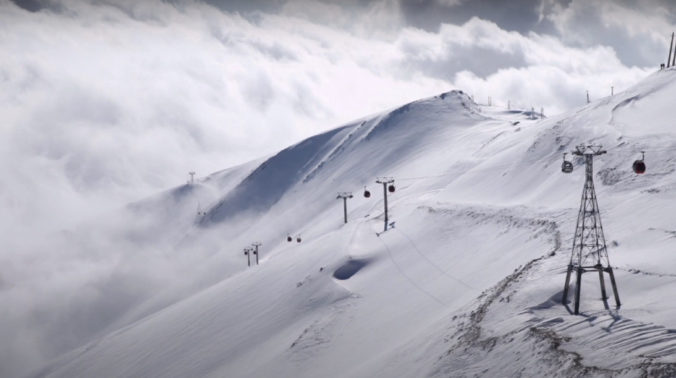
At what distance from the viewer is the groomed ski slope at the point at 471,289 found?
984 inches

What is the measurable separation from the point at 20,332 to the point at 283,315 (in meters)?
106

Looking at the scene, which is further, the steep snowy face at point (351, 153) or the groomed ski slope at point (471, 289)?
the steep snowy face at point (351, 153)

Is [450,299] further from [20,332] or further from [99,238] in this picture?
[99,238]

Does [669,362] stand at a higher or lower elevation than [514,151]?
lower

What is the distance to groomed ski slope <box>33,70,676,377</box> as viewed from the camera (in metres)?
25.0

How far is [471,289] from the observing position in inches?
1469

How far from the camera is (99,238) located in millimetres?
176125

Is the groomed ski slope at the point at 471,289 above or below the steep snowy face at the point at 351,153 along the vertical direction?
below

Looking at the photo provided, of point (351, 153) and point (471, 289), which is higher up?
point (351, 153)

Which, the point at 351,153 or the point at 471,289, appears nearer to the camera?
the point at 471,289

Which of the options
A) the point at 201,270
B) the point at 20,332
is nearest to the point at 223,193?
the point at 201,270

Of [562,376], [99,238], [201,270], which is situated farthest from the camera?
[99,238]

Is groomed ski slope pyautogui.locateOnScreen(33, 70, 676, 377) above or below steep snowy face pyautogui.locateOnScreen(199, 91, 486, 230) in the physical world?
below

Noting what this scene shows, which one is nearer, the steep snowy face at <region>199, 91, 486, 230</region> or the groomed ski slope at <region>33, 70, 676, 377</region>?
the groomed ski slope at <region>33, 70, 676, 377</region>
